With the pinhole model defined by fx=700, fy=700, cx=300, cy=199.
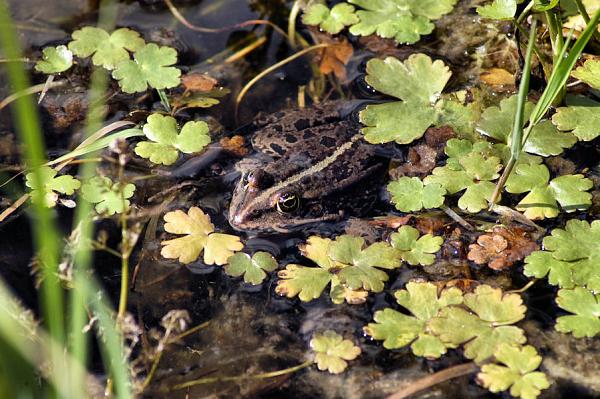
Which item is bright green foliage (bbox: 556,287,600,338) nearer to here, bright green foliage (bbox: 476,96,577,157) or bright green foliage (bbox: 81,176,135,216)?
bright green foliage (bbox: 476,96,577,157)

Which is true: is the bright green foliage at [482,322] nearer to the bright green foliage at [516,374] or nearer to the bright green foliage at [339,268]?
the bright green foliage at [516,374]

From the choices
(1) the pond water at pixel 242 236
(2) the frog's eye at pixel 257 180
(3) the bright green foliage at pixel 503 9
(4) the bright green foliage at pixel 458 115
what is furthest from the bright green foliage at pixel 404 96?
(2) the frog's eye at pixel 257 180

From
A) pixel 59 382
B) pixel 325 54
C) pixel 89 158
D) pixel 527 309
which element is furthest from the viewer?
pixel 325 54

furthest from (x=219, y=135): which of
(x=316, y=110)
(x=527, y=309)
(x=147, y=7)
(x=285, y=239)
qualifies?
(x=527, y=309)

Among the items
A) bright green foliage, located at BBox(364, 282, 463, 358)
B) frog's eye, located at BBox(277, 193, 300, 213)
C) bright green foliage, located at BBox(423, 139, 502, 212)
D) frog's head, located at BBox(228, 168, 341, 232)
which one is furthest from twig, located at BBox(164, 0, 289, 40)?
bright green foliage, located at BBox(364, 282, 463, 358)

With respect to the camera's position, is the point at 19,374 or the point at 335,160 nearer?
the point at 19,374

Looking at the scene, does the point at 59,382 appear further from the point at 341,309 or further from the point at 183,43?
the point at 183,43

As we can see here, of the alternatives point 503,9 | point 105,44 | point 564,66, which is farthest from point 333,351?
point 105,44

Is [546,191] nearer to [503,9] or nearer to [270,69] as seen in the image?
[503,9]
